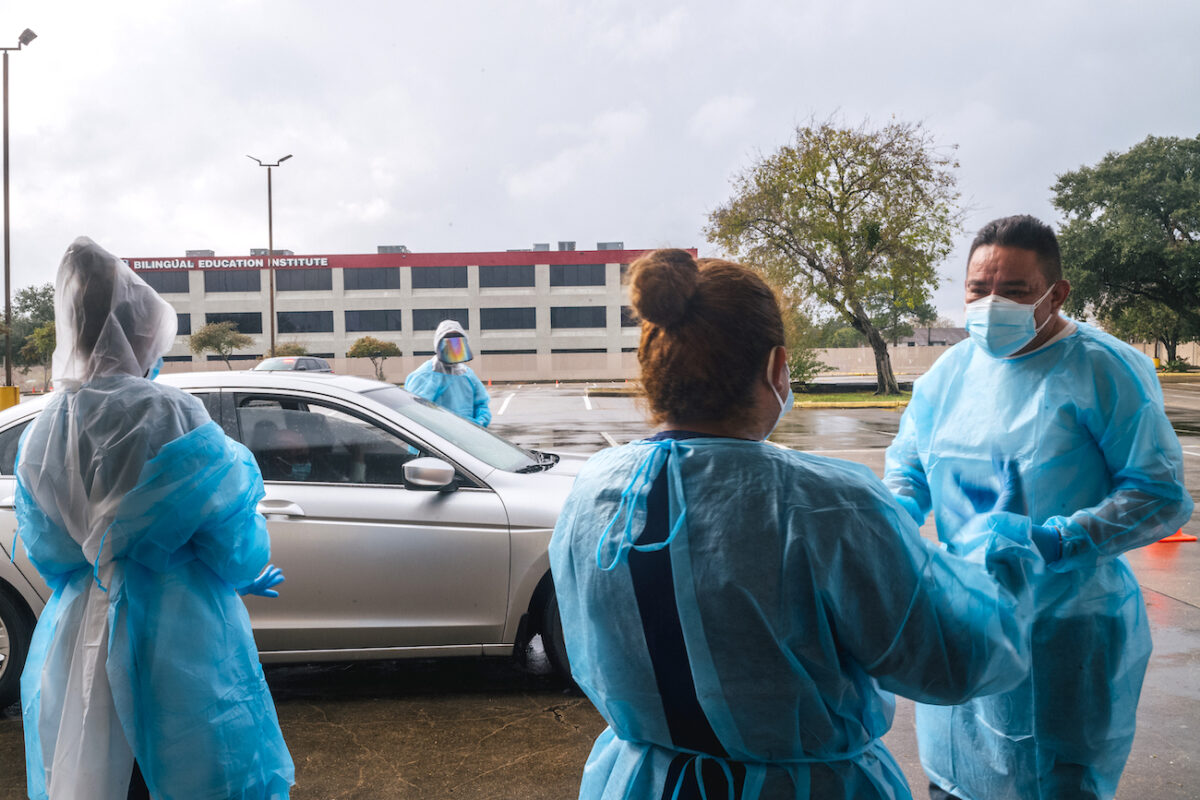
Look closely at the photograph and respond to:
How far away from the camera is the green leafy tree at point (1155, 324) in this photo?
46.6 metres

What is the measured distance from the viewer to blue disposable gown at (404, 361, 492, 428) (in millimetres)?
7523

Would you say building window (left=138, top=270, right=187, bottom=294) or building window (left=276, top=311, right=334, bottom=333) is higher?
building window (left=138, top=270, right=187, bottom=294)

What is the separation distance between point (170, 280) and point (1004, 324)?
66.7m

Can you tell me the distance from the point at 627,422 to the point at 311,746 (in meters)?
17.7

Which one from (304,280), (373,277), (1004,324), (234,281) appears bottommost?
(1004,324)

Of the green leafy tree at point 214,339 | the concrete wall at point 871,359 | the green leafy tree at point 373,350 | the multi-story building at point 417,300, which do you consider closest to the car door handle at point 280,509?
the green leafy tree at point 214,339

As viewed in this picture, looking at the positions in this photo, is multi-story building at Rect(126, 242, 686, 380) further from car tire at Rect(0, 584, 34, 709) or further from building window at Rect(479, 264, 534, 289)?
car tire at Rect(0, 584, 34, 709)

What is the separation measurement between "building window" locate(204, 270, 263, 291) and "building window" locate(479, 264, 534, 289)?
605 inches

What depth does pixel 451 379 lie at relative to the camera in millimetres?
7586

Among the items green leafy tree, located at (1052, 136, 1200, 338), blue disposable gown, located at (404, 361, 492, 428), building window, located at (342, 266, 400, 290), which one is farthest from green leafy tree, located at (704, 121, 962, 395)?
building window, located at (342, 266, 400, 290)

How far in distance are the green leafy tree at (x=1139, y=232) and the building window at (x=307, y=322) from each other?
45938 millimetres

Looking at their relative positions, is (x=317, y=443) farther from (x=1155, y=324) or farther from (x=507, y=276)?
(x=507, y=276)

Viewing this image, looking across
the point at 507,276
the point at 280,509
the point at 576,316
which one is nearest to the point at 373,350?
the point at 507,276

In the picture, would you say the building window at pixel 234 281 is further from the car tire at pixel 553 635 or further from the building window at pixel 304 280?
the car tire at pixel 553 635
